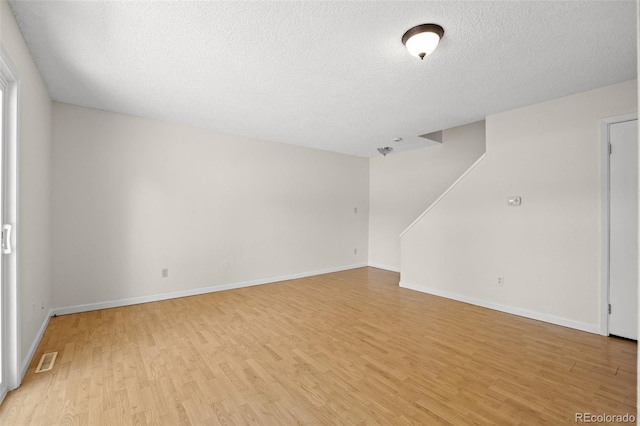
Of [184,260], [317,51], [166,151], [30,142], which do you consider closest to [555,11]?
[317,51]

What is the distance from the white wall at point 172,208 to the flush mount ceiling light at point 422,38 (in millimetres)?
3478

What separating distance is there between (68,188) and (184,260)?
1713mm

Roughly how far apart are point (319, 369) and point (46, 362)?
235 centimetres

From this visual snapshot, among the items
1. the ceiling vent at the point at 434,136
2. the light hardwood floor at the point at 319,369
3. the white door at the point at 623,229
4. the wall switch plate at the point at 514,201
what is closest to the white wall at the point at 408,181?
the ceiling vent at the point at 434,136

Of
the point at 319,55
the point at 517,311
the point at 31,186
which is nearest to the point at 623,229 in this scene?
the point at 517,311

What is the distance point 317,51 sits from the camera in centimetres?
236

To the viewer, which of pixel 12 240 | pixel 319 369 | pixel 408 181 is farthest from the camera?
pixel 408 181

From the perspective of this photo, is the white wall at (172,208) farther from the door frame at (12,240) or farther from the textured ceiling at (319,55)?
the door frame at (12,240)

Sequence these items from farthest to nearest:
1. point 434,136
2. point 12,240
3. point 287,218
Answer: point 287,218, point 434,136, point 12,240

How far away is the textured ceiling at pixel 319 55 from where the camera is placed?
1.90 m

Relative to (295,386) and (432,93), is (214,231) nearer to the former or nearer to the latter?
(295,386)

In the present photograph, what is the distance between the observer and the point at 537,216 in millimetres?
3463

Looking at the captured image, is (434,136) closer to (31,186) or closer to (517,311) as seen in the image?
(517,311)

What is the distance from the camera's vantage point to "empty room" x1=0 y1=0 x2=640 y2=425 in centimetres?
194
